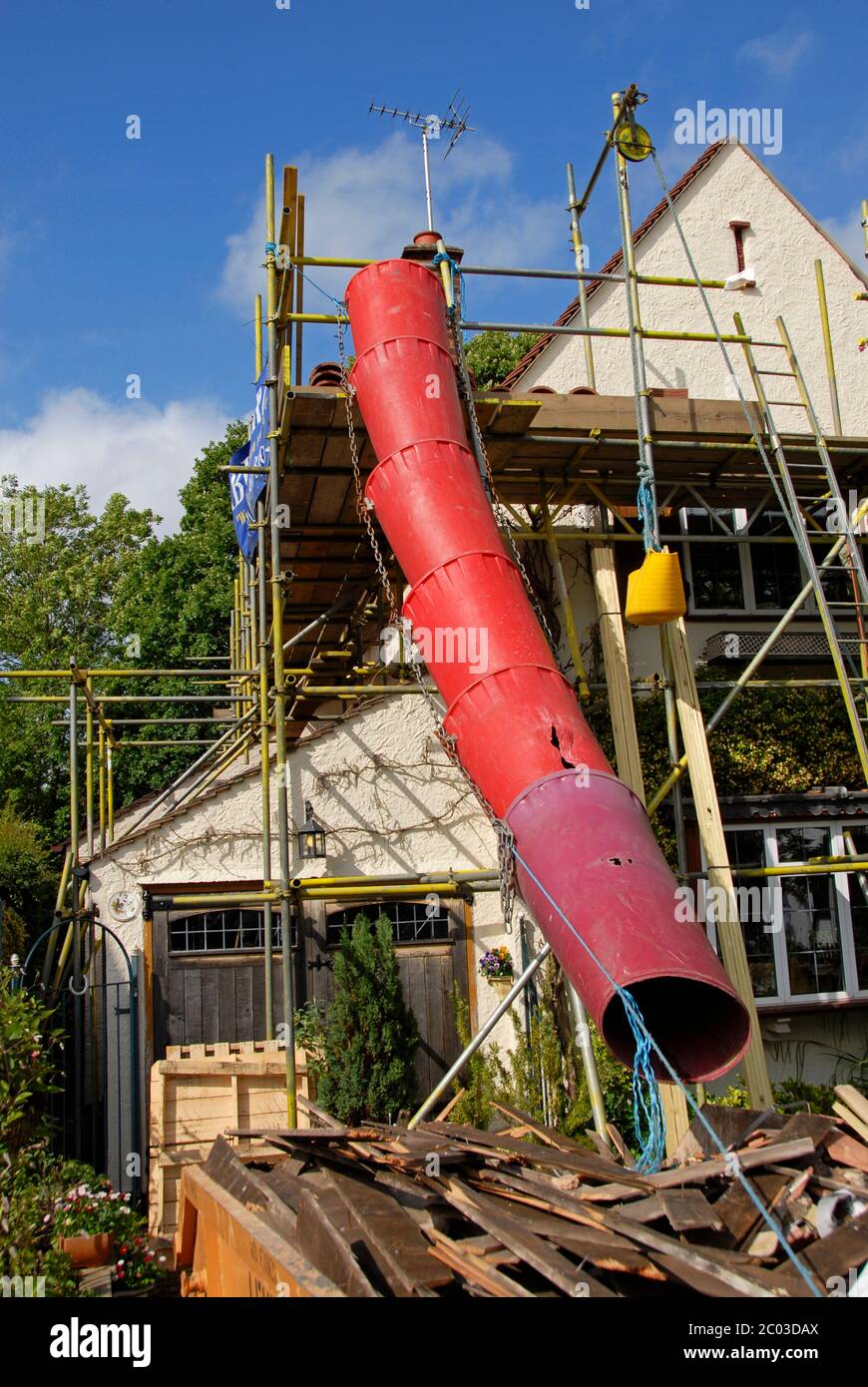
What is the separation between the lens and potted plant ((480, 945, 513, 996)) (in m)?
10.7

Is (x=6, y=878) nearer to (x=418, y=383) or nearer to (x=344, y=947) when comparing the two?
(x=344, y=947)

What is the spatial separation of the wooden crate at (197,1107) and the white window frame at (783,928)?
4447mm

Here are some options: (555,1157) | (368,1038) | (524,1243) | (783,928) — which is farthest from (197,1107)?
(783,928)

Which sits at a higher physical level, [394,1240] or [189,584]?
[189,584]

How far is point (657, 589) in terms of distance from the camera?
804 centimetres

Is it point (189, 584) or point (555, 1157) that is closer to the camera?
point (555, 1157)

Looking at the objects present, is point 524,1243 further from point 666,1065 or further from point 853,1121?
point 853,1121

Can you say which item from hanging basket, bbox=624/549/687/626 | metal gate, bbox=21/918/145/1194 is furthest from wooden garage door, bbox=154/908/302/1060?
hanging basket, bbox=624/549/687/626

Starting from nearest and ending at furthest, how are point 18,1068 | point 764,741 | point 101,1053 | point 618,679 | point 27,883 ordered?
point 18,1068 → point 618,679 → point 101,1053 → point 764,741 → point 27,883

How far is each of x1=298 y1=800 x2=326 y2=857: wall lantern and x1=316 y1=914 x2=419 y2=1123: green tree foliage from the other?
78 centimetres

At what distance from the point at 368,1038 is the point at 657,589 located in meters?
4.61
